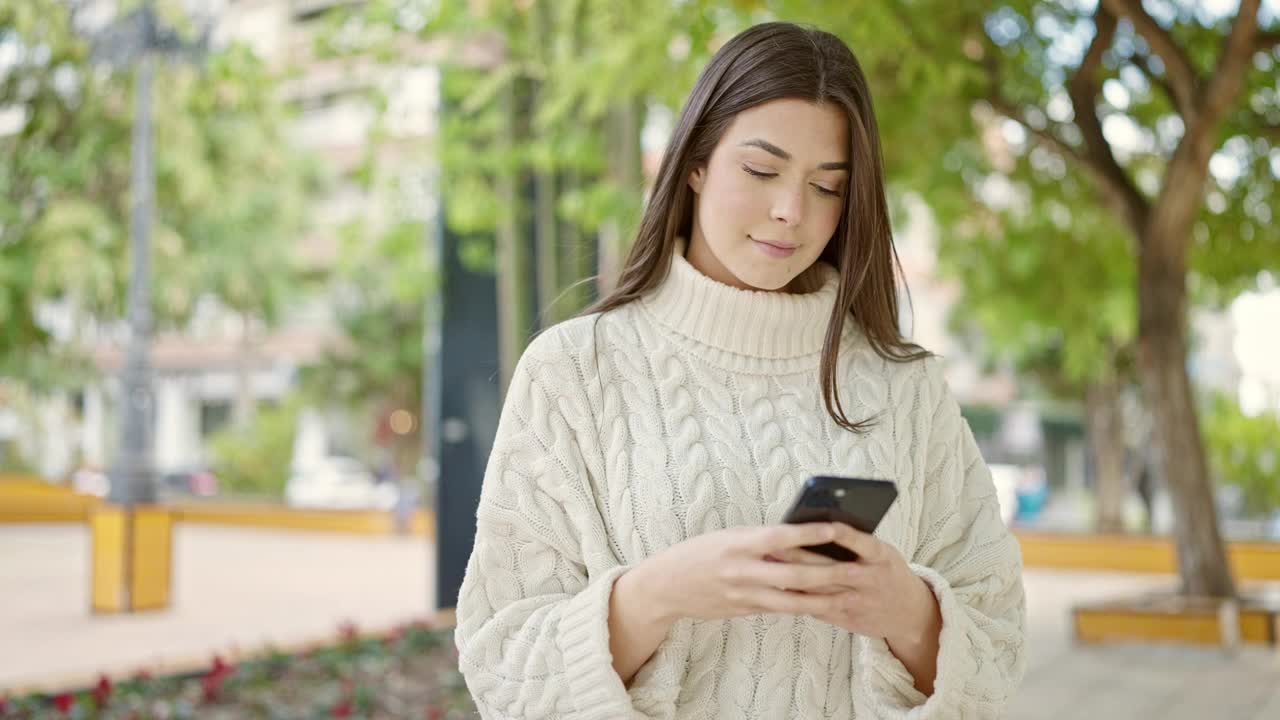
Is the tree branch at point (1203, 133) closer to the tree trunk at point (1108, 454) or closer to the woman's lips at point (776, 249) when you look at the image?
the woman's lips at point (776, 249)

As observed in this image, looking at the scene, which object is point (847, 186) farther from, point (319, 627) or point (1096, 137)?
point (319, 627)

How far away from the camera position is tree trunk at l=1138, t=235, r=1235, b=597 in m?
9.45

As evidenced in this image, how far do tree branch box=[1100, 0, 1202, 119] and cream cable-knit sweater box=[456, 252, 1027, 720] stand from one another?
7.05 m

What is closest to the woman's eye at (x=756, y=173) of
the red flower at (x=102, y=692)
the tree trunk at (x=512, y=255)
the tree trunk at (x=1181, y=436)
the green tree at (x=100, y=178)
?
the red flower at (x=102, y=692)

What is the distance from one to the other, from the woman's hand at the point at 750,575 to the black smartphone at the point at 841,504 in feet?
0.05

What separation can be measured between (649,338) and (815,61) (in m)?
0.42

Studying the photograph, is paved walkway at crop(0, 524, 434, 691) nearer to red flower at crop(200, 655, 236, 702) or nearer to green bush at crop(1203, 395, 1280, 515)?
red flower at crop(200, 655, 236, 702)

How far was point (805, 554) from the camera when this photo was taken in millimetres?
1410

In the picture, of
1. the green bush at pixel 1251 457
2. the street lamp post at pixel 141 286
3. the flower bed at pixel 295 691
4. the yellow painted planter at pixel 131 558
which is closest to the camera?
the flower bed at pixel 295 691

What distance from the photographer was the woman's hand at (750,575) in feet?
4.55

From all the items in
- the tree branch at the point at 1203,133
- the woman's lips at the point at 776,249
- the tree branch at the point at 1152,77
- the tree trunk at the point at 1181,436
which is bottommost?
the tree trunk at the point at 1181,436

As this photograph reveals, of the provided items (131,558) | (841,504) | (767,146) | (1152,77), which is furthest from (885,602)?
(131,558)

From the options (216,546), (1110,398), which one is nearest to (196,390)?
(216,546)

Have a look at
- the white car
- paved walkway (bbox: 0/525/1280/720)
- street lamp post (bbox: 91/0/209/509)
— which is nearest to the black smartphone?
paved walkway (bbox: 0/525/1280/720)
